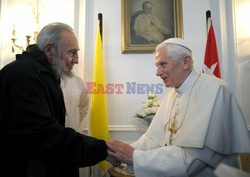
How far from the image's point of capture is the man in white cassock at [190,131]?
6.02 ft

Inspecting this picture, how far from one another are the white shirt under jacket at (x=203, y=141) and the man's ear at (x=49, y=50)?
1.06 m

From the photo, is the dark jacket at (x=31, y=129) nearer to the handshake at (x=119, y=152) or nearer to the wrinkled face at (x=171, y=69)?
the handshake at (x=119, y=152)

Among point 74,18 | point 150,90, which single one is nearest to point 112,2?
point 74,18

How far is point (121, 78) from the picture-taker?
4254mm

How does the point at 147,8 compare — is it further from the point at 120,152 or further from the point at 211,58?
the point at 120,152

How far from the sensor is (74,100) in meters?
3.56

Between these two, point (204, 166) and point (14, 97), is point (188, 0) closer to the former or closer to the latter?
point (204, 166)

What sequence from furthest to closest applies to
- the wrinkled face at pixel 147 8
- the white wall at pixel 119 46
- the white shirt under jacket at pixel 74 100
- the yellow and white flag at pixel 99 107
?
the wrinkled face at pixel 147 8 → the white wall at pixel 119 46 → the yellow and white flag at pixel 99 107 → the white shirt under jacket at pixel 74 100

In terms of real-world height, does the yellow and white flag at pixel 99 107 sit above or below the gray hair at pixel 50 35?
below

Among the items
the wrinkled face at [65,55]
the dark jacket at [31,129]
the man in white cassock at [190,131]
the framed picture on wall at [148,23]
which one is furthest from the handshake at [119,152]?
the framed picture on wall at [148,23]

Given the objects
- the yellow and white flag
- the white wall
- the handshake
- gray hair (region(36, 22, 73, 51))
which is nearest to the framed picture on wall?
the white wall

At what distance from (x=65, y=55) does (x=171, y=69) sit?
3.28ft

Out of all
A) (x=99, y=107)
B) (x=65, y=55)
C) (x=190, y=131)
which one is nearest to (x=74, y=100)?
(x=99, y=107)

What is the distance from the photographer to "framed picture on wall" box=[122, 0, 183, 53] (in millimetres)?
4305
